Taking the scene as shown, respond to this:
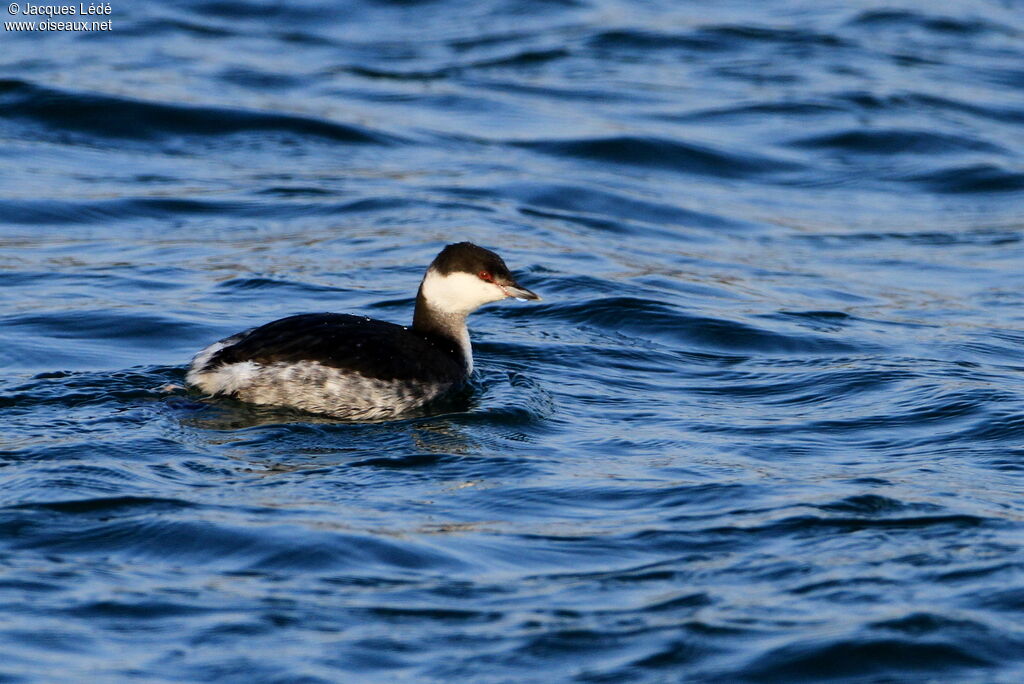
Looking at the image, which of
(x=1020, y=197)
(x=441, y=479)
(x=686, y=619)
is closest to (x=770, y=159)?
(x=1020, y=197)

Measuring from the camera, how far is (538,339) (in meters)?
10.6

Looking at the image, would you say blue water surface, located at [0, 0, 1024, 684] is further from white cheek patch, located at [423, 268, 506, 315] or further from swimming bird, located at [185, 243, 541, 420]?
white cheek patch, located at [423, 268, 506, 315]

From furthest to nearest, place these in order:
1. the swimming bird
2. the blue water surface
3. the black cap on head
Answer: the black cap on head < the swimming bird < the blue water surface

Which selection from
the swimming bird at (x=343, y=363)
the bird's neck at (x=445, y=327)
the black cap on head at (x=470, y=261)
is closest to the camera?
the swimming bird at (x=343, y=363)

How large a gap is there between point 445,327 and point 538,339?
1477 millimetres

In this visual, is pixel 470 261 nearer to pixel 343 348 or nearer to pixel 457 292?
pixel 457 292

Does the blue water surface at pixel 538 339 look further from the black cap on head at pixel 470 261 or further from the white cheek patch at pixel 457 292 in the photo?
the black cap on head at pixel 470 261

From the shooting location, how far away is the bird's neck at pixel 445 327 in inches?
363

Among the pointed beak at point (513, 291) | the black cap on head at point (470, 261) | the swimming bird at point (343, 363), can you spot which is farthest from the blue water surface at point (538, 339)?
the black cap on head at point (470, 261)

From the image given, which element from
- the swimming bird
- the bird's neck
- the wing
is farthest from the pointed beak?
the wing

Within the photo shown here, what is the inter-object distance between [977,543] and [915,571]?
472 mm

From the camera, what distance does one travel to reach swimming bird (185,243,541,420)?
26.9ft

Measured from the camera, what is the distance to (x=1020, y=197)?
1566 cm

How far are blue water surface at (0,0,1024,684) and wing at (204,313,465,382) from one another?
0.31 meters
